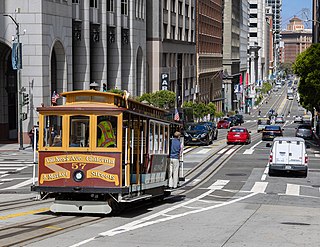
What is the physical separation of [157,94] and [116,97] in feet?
183

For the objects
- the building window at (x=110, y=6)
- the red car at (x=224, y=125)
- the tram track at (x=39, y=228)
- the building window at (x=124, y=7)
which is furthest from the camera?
the red car at (x=224, y=125)

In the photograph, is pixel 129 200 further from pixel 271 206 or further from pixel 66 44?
pixel 66 44

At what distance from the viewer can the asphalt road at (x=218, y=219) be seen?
1378 centimetres

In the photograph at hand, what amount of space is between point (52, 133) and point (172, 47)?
75680 millimetres

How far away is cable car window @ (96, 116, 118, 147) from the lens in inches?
650

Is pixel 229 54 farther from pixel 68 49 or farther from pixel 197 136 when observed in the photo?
pixel 197 136

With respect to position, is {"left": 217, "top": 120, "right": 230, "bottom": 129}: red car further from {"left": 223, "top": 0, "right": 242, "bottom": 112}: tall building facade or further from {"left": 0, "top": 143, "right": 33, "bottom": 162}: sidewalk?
{"left": 223, "top": 0, "right": 242, "bottom": 112}: tall building facade

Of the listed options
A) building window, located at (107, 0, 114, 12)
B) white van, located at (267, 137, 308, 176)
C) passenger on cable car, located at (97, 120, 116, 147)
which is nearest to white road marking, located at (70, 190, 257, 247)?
passenger on cable car, located at (97, 120, 116, 147)

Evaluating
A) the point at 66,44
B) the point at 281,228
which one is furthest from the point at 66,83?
the point at 281,228

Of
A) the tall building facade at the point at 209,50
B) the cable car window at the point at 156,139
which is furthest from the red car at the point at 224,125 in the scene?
the cable car window at the point at 156,139

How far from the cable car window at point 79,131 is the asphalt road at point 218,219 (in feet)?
6.10

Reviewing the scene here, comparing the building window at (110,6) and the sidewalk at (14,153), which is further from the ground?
the building window at (110,6)

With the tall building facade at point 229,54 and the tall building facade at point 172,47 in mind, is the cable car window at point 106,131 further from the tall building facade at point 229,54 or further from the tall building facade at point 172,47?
the tall building facade at point 229,54

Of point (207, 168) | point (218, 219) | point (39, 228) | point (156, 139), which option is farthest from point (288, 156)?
point (39, 228)
